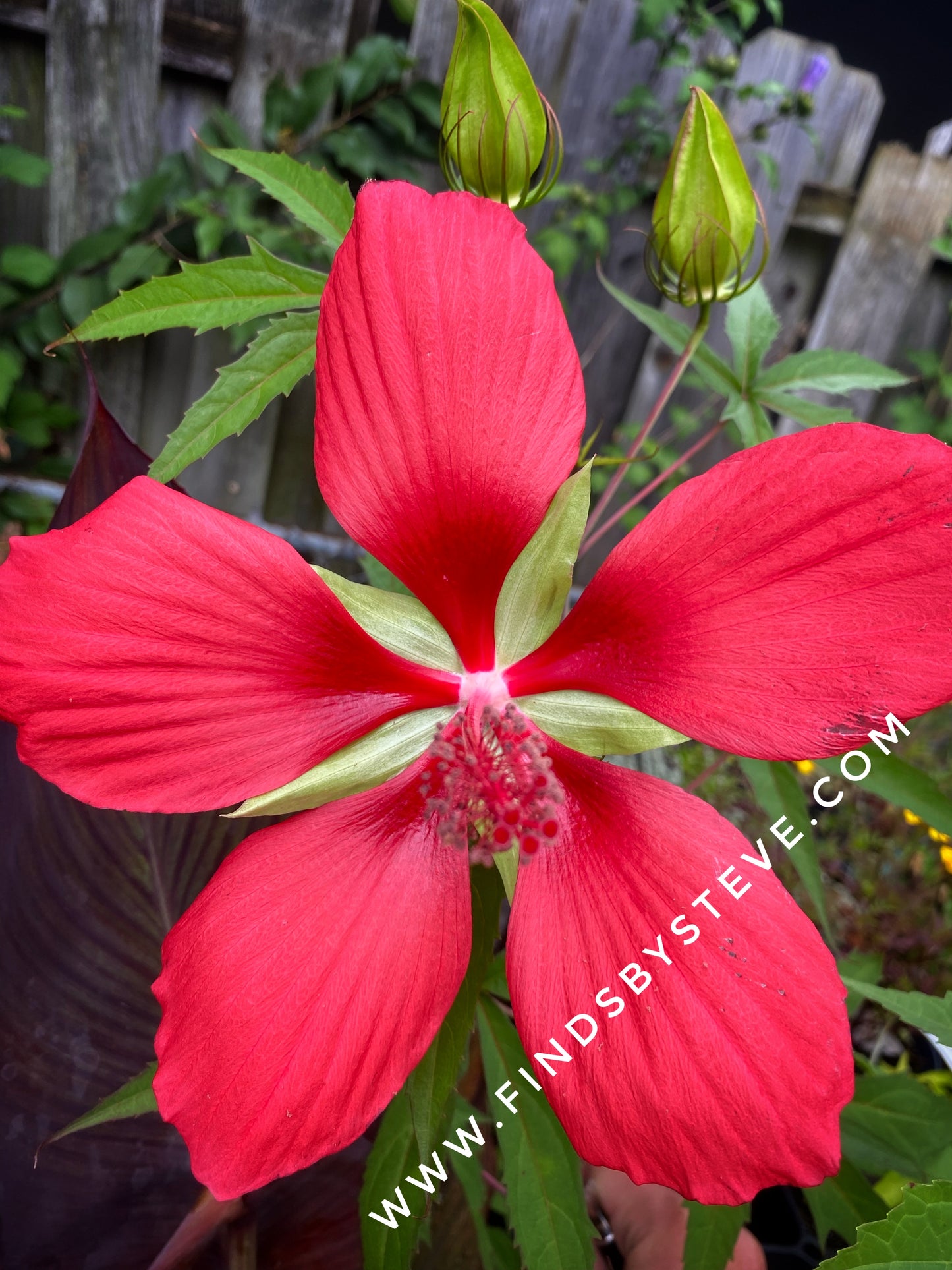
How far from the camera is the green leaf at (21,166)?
1.75m

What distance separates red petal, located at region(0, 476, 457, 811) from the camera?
362mm

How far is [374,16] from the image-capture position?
1964mm

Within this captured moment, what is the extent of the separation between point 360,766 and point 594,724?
0.12m

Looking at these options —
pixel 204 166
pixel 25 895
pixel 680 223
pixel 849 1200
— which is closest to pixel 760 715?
pixel 680 223

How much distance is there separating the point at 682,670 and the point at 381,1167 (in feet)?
1.12

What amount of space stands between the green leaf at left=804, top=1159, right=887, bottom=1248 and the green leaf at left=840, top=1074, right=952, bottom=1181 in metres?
0.01

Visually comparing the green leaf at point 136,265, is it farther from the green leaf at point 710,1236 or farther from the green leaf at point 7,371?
the green leaf at point 710,1236

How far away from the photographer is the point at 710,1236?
0.59 m

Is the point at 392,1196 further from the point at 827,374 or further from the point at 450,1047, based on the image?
the point at 827,374

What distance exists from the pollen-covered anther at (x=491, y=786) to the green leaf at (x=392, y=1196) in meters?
0.18

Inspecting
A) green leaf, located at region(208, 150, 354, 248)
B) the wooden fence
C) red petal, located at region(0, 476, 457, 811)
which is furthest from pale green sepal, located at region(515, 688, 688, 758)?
the wooden fence

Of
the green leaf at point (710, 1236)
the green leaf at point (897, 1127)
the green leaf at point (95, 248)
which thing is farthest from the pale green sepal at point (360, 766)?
the green leaf at point (95, 248)

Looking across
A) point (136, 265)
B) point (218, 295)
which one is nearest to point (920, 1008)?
point (218, 295)

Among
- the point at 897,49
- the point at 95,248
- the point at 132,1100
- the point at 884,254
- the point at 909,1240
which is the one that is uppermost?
the point at 897,49
